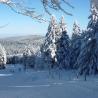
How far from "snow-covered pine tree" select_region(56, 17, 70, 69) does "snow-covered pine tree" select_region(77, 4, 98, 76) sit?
57.8 feet

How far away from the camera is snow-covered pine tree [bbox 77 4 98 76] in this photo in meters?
43.5

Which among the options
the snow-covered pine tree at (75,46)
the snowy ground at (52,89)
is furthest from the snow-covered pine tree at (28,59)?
the snowy ground at (52,89)

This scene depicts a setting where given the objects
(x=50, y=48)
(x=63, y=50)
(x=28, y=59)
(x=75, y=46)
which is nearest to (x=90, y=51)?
(x=75, y=46)

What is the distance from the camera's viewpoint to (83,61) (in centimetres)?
4456

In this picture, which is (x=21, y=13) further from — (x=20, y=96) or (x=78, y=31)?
(x=78, y=31)

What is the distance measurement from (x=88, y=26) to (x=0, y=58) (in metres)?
52.6

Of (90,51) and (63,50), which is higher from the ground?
(63,50)

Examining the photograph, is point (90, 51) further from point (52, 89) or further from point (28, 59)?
point (28, 59)

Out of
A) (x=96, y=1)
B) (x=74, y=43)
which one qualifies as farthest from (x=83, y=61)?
(x=96, y=1)

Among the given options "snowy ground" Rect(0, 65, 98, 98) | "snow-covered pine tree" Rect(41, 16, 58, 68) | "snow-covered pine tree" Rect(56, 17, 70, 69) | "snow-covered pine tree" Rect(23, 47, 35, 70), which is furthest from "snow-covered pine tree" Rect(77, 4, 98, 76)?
"snow-covered pine tree" Rect(23, 47, 35, 70)

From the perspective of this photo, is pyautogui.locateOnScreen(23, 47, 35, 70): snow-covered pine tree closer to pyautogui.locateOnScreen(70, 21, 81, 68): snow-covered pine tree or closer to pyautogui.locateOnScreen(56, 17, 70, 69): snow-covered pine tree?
pyautogui.locateOnScreen(70, 21, 81, 68): snow-covered pine tree

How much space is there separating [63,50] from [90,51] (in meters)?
19.4

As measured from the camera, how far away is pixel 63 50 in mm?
63156

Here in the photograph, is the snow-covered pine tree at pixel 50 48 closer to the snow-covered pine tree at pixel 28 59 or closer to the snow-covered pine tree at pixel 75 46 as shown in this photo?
the snow-covered pine tree at pixel 75 46
